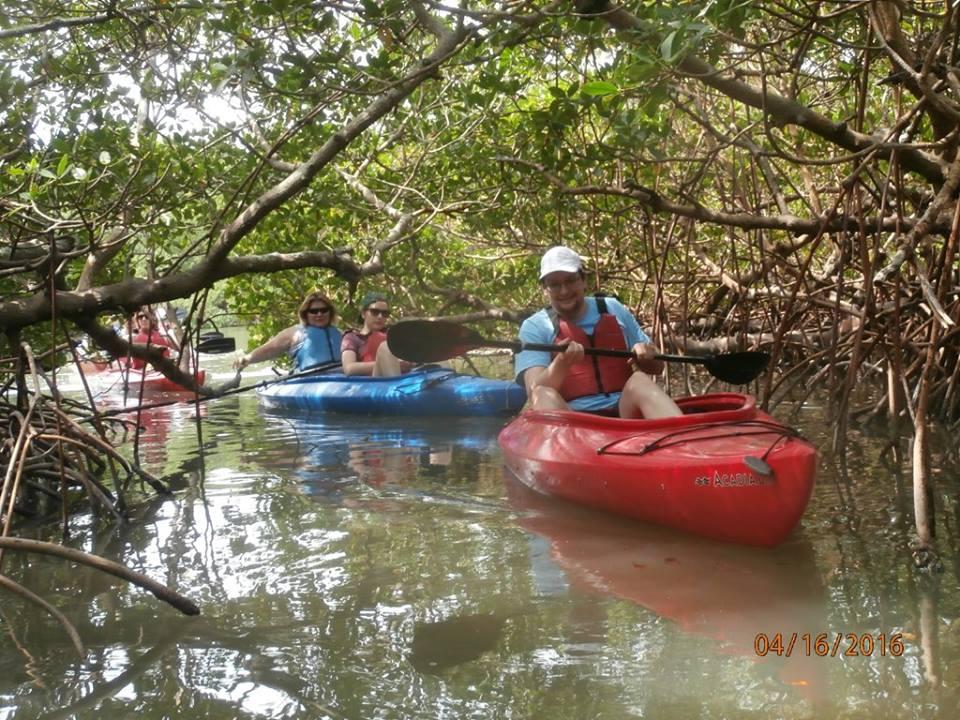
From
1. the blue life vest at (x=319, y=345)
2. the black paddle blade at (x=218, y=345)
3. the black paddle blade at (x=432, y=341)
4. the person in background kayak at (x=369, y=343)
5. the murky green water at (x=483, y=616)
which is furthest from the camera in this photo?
the blue life vest at (x=319, y=345)

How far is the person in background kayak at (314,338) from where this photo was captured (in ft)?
30.6

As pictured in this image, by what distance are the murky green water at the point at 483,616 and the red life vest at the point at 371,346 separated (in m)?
3.72

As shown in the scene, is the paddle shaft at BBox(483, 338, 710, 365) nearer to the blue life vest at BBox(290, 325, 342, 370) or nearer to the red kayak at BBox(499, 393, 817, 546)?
the red kayak at BBox(499, 393, 817, 546)

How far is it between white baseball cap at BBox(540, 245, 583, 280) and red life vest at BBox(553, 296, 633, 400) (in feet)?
0.86

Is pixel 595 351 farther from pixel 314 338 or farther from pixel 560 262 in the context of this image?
pixel 314 338

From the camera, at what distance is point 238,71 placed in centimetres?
445

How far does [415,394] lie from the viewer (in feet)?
26.8

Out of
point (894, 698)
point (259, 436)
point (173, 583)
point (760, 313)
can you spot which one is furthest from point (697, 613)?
point (760, 313)

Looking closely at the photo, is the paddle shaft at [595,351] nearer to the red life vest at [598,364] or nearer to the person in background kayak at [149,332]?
the red life vest at [598,364]

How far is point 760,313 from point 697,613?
606cm

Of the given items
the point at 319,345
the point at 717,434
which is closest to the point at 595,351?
the point at 717,434

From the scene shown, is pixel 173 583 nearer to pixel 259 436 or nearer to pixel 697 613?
pixel 697 613

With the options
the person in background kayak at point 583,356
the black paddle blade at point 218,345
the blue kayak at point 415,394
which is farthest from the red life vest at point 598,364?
the black paddle blade at point 218,345

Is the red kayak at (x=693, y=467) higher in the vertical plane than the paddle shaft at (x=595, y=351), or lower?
lower
